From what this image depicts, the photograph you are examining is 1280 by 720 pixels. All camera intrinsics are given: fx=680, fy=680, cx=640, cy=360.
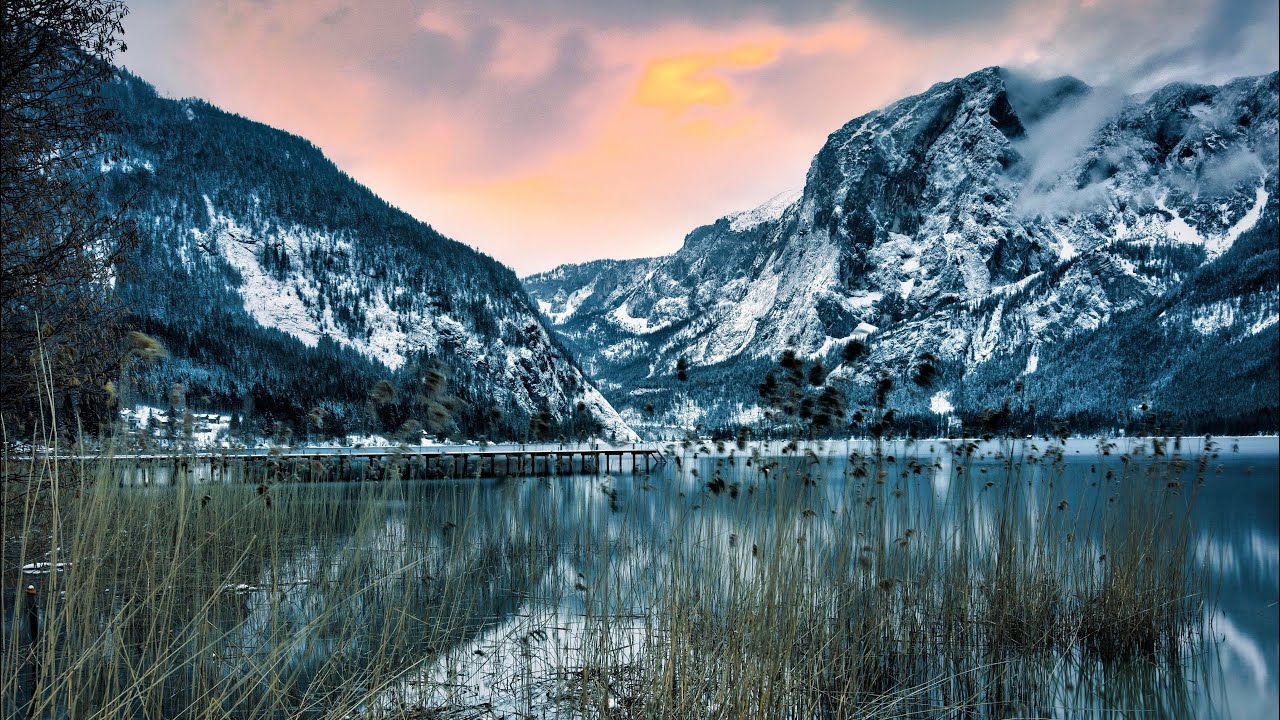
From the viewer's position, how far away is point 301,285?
14162 centimetres

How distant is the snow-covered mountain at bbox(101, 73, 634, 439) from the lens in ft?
346

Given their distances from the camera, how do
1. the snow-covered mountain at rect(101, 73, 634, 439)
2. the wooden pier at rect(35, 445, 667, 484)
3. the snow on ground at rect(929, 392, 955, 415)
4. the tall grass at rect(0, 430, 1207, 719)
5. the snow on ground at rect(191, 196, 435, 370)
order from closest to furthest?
the tall grass at rect(0, 430, 1207, 719) → the wooden pier at rect(35, 445, 667, 484) → the snow-covered mountain at rect(101, 73, 634, 439) → the snow on ground at rect(191, 196, 435, 370) → the snow on ground at rect(929, 392, 955, 415)

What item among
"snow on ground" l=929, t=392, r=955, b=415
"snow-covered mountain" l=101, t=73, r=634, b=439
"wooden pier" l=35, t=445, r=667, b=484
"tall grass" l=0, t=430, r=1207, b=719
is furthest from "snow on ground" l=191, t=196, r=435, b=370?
"snow on ground" l=929, t=392, r=955, b=415

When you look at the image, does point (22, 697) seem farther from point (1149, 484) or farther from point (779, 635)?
point (1149, 484)

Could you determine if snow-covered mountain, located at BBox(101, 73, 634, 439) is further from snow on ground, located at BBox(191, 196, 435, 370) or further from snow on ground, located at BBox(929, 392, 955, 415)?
snow on ground, located at BBox(929, 392, 955, 415)

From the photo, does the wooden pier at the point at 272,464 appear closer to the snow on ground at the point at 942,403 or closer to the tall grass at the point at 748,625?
the tall grass at the point at 748,625

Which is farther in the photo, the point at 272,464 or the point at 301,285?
the point at 301,285

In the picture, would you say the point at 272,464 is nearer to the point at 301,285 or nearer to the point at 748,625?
the point at 748,625

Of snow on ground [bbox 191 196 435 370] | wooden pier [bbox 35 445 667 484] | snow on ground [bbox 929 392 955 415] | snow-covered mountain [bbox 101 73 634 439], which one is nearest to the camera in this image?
wooden pier [bbox 35 445 667 484]

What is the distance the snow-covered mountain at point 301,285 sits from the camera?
105375mm

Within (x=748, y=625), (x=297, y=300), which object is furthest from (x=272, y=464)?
(x=297, y=300)

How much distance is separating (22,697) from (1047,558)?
31.8ft

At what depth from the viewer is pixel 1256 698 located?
6691 mm

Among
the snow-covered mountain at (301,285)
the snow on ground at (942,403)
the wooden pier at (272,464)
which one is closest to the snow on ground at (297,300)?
the snow-covered mountain at (301,285)
